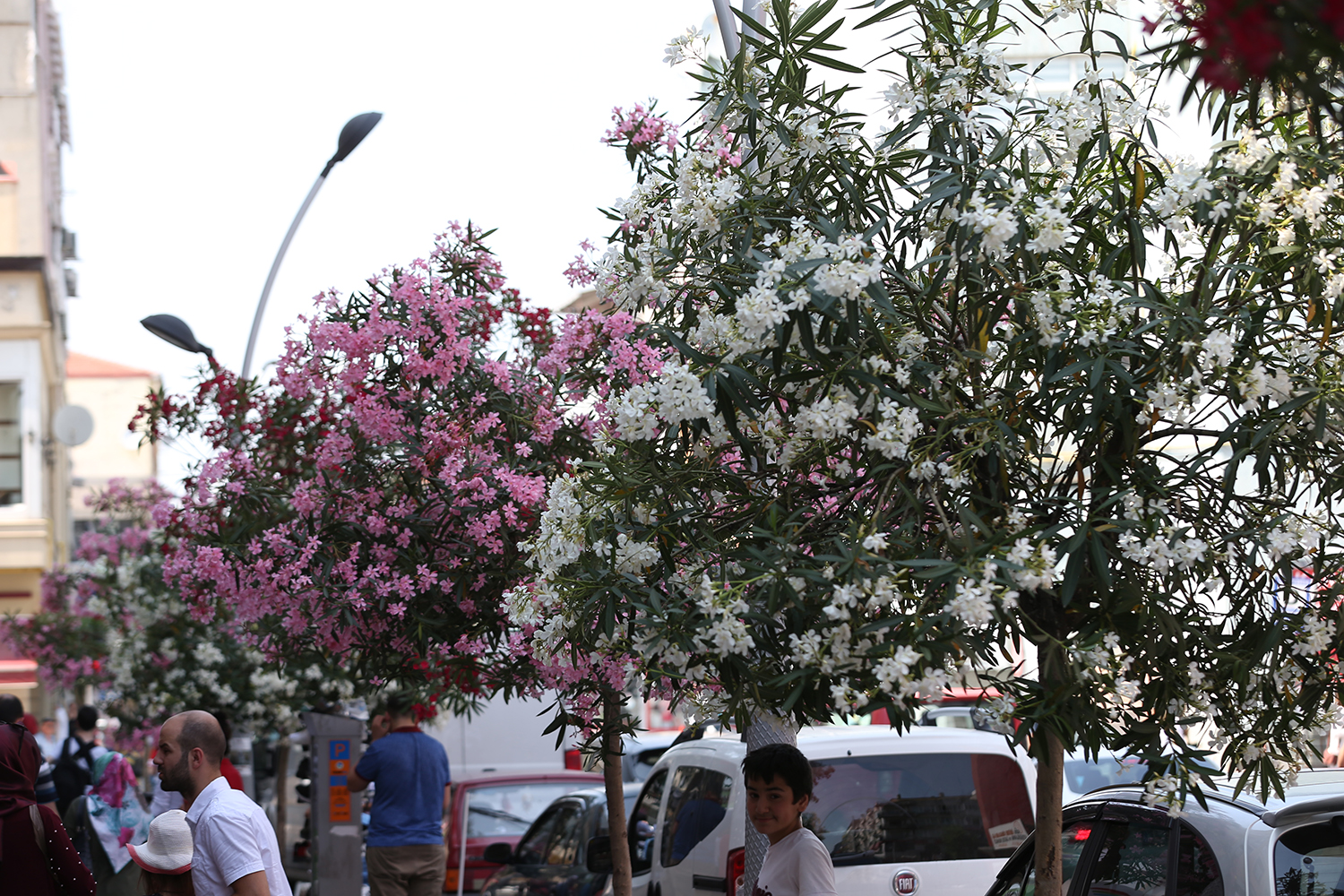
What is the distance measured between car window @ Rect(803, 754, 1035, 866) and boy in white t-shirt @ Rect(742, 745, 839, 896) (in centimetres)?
152

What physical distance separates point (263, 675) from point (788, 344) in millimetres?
18964

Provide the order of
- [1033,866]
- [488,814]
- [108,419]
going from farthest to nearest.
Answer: [108,419] → [488,814] → [1033,866]

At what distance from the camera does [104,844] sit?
9.77 metres

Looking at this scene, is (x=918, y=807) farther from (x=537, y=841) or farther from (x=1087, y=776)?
(x=537, y=841)

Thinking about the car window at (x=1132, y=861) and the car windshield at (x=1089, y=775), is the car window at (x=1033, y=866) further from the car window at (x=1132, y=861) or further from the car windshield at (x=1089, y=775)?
the car windshield at (x=1089, y=775)

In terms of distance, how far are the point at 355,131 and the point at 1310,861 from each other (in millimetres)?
13208

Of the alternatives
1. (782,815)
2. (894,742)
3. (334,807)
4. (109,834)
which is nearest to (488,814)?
(334,807)

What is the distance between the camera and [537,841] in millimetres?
12289

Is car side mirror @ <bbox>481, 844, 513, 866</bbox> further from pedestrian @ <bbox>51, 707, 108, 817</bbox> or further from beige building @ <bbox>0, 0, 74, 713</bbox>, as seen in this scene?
beige building @ <bbox>0, 0, 74, 713</bbox>

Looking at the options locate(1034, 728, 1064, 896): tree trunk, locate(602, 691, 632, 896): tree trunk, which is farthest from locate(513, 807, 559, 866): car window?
locate(1034, 728, 1064, 896): tree trunk

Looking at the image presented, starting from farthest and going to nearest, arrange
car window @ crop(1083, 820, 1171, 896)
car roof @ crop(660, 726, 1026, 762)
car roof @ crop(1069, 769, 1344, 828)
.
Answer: car roof @ crop(660, 726, 1026, 762) → car window @ crop(1083, 820, 1171, 896) → car roof @ crop(1069, 769, 1344, 828)

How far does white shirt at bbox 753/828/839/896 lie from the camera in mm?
4980

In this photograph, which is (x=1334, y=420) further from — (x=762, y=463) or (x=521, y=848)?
(x=521, y=848)

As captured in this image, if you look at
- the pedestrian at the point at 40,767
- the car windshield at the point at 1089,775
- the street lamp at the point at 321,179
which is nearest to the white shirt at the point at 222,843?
the pedestrian at the point at 40,767
